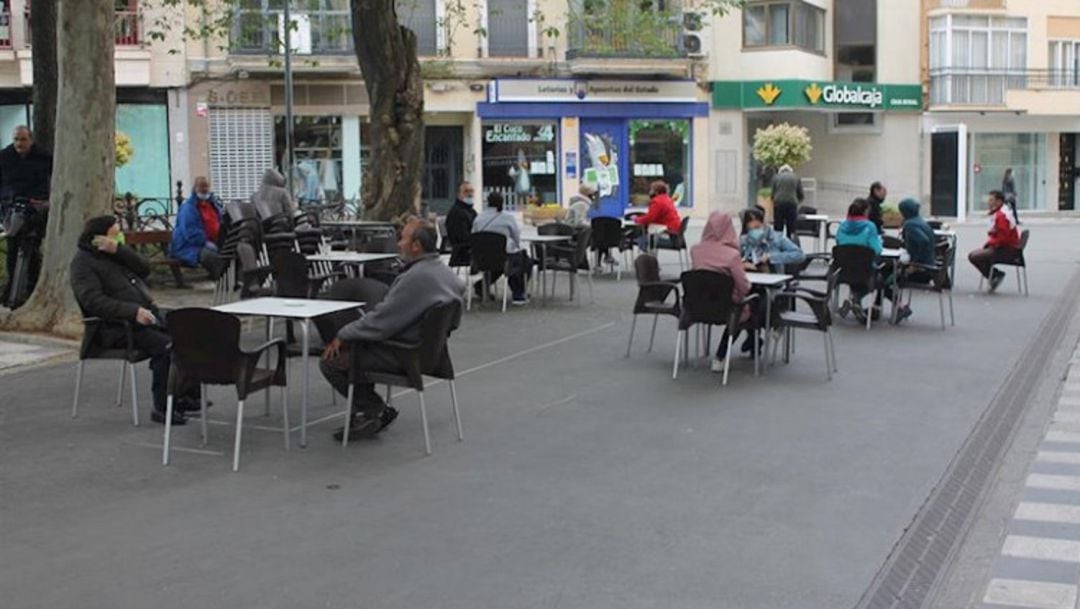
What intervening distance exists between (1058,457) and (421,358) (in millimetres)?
4007

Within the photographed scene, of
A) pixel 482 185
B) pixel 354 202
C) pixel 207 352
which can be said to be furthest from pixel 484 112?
pixel 207 352

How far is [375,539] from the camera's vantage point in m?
5.82

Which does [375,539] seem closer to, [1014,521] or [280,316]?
[280,316]

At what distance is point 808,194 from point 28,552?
3308 centimetres

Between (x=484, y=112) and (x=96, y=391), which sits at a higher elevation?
(x=484, y=112)

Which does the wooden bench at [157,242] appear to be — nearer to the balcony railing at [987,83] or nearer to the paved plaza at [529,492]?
→ the paved plaza at [529,492]

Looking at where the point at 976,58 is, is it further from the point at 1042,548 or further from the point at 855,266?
the point at 1042,548

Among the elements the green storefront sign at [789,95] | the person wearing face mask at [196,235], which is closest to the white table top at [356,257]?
the person wearing face mask at [196,235]

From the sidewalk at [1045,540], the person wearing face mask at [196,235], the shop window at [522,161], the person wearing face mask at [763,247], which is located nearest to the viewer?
the sidewalk at [1045,540]

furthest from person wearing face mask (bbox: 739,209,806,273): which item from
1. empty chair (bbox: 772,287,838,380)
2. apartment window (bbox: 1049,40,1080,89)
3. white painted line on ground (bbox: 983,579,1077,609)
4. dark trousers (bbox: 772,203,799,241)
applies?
apartment window (bbox: 1049,40,1080,89)

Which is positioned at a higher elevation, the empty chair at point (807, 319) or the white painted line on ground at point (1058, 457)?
the empty chair at point (807, 319)

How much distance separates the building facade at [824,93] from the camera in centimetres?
3581

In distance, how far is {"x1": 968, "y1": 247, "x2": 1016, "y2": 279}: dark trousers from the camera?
1614 centimetres

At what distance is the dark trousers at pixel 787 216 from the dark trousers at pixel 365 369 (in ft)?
44.3
